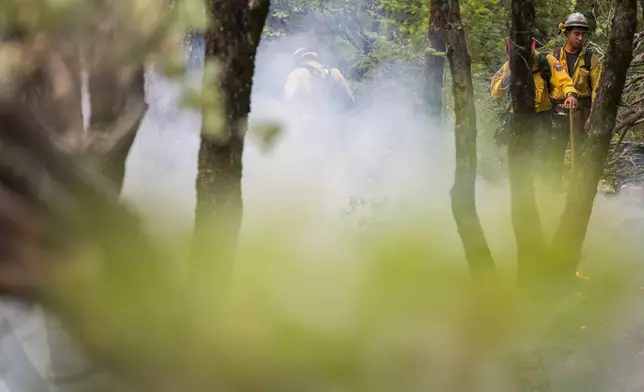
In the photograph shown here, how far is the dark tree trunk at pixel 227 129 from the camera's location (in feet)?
6.26

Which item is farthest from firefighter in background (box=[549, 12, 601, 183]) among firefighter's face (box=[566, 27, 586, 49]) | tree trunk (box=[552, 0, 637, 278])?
tree trunk (box=[552, 0, 637, 278])

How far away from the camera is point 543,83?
3.99m

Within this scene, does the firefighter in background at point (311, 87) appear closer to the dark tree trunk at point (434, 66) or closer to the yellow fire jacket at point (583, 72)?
the dark tree trunk at point (434, 66)

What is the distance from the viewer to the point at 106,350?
4.80 feet

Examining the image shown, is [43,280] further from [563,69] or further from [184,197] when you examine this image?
[563,69]

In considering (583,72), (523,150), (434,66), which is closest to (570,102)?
(583,72)

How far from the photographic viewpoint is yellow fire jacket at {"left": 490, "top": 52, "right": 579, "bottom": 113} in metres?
3.94

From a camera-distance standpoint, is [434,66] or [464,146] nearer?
[464,146]

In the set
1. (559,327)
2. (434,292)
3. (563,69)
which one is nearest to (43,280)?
(434,292)

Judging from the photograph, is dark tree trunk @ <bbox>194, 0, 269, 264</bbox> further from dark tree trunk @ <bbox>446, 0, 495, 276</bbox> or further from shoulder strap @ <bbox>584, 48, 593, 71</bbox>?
shoulder strap @ <bbox>584, 48, 593, 71</bbox>

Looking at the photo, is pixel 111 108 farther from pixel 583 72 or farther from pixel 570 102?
pixel 583 72

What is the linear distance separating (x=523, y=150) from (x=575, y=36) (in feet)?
3.72

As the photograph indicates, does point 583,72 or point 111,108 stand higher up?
point 583,72

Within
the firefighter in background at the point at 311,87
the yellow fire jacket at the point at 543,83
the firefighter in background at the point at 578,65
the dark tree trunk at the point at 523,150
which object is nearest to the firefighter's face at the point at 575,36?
the firefighter in background at the point at 578,65
